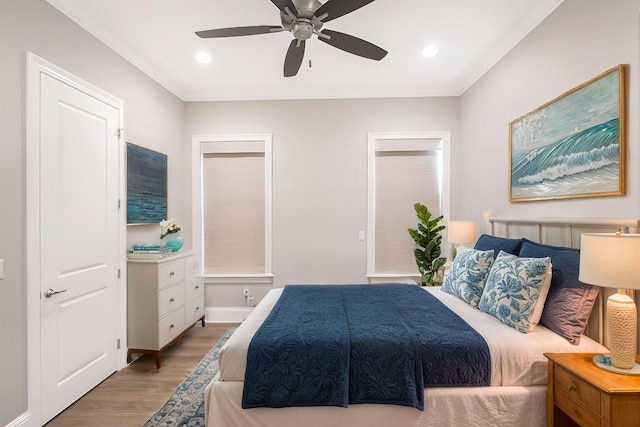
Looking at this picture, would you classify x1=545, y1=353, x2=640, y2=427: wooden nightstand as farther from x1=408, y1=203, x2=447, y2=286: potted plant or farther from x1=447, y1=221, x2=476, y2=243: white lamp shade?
x1=408, y1=203, x2=447, y2=286: potted plant

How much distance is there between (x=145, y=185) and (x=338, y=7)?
8.37 ft

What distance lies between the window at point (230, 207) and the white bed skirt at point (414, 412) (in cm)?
236

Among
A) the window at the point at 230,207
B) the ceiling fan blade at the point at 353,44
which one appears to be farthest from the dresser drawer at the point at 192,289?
the ceiling fan blade at the point at 353,44

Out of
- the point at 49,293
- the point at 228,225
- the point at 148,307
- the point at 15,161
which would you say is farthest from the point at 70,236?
the point at 228,225

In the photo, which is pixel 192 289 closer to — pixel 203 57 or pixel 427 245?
pixel 203 57

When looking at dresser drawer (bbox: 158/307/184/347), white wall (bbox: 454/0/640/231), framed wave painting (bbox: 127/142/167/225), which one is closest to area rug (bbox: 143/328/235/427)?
dresser drawer (bbox: 158/307/184/347)

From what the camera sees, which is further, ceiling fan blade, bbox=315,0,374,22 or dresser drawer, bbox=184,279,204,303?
dresser drawer, bbox=184,279,204,303

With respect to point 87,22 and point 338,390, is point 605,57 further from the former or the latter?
point 87,22

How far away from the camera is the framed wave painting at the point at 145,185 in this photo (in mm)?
2996

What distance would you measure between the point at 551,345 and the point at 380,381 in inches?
39.0

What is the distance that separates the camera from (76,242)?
236 centimetres

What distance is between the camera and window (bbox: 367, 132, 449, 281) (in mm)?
4020

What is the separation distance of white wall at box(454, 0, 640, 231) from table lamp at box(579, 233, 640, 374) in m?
0.50

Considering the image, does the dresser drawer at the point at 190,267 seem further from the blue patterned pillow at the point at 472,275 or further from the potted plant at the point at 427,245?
the blue patterned pillow at the point at 472,275
